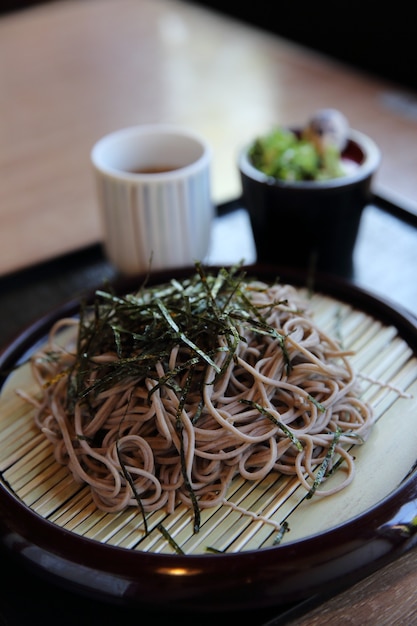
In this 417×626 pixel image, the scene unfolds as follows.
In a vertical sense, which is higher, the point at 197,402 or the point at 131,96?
the point at 197,402

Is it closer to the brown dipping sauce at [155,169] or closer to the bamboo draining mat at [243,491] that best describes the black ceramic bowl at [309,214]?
the brown dipping sauce at [155,169]

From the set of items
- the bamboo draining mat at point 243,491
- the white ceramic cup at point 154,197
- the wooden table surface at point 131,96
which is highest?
the white ceramic cup at point 154,197

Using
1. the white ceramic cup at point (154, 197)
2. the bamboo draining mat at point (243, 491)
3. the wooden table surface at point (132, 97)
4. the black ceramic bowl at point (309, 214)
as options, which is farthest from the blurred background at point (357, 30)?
the bamboo draining mat at point (243, 491)

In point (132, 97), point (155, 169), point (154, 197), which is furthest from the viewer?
point (132, 97)

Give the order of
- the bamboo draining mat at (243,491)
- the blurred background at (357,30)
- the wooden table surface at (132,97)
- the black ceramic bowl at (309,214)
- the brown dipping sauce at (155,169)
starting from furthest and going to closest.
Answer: the blurred background at (357,30) < the wooden table surface at (132,97) < the brown dipping sauce at (155,169) < the black ceramic bowl at (309,214) < the bamboo draining mat at (243,491)

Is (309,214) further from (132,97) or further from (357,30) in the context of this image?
(357,30)

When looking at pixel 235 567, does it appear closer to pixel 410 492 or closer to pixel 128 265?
pixel 410 492

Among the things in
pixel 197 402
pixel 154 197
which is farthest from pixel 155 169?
pixel 197 402
